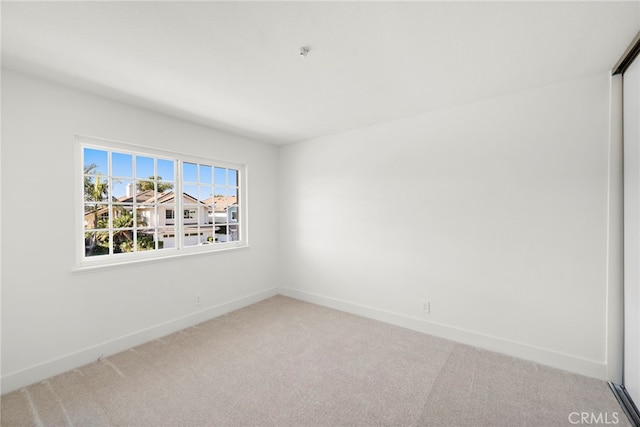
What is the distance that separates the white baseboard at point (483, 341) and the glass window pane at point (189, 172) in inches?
91.0

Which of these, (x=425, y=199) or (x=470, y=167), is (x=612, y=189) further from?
(x=425, y=199)

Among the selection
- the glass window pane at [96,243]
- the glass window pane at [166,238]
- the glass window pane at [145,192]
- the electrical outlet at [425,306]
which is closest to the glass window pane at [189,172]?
the glass window pane at [145,192]

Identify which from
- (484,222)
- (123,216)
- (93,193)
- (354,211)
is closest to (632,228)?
(484,222)

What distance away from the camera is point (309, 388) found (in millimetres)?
2074

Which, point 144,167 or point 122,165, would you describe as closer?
point 122,165

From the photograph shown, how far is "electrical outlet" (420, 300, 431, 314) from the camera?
2977 millimetres

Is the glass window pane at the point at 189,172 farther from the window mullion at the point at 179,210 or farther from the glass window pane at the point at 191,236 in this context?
the glass window pane at the point at 191,236

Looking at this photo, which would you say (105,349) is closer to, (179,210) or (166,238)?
(166,238)

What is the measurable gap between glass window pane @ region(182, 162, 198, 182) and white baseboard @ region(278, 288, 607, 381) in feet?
7.58

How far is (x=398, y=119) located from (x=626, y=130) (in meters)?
1.83

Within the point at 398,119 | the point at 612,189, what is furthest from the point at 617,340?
the point at 398,119

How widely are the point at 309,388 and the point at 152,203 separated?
2.44 m

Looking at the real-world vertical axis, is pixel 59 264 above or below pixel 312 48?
below

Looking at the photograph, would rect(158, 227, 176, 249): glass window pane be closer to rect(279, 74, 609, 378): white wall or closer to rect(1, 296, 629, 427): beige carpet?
rect(1, 296, 629, 427): beige carpet
